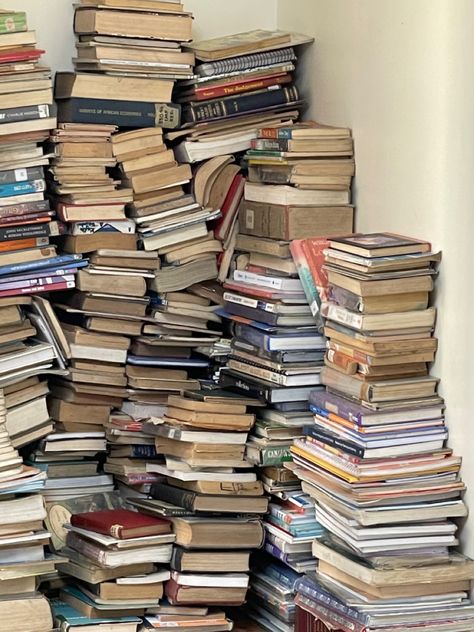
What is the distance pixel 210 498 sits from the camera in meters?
3.54

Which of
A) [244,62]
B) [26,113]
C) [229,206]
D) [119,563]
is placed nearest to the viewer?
[119,563]

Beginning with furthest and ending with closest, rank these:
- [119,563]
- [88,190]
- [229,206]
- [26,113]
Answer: [229,206], [88,190], [26,113], [119,563]

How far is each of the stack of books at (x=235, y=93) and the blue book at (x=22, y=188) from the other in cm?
40

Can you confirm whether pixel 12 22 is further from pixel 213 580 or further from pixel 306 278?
pixel 213 580

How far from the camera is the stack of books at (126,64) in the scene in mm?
3648

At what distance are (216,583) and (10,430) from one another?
66 cm

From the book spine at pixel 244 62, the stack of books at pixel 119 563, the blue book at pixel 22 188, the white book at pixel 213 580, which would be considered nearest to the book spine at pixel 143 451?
the stack of books at pixel 119 563

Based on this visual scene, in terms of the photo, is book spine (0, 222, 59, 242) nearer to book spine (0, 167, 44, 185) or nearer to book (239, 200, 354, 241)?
book spine (0, 167, 44, 185)

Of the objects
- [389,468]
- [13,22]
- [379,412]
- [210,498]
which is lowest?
[210,498]

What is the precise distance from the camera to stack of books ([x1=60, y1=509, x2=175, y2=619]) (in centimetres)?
346

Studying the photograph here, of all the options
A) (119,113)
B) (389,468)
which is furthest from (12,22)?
(389,468)

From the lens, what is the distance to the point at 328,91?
3795mm

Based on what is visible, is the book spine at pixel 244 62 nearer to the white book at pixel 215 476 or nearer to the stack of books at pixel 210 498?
the stack of books at pixel 210 498

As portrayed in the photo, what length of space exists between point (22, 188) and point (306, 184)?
737mm
